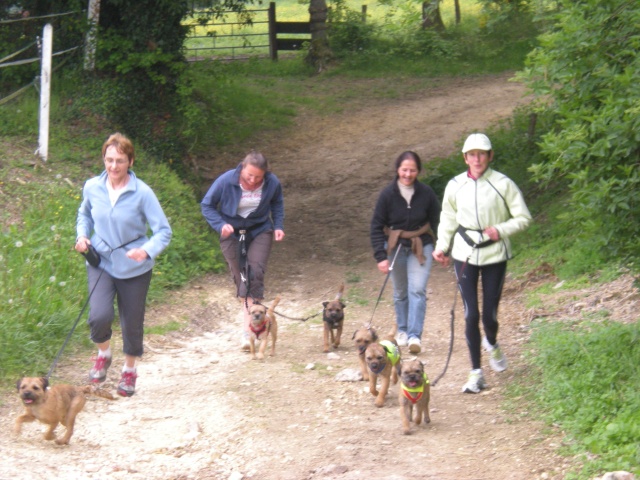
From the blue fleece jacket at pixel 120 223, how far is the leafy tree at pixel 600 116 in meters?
2.97

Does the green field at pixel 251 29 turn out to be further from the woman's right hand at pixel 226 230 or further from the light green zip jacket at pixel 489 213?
the light green zip jacket at pixel 489 213

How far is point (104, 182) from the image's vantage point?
709cm

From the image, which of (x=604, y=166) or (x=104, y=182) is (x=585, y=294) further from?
(x=104, y=182)

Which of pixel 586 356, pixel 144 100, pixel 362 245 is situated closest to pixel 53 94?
pixel 144 100

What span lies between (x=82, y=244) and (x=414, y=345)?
3354 mm

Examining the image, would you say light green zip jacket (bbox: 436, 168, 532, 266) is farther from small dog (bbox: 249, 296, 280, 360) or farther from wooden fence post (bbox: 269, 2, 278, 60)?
wooden fence post (bbox: 269, 2, 278, 60)

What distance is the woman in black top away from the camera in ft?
27.5

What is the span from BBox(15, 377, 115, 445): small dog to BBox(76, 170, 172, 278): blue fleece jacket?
1085 mm

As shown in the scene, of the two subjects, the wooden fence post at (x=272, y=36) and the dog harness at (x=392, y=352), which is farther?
the wooden fence post at (x=272, y=36)

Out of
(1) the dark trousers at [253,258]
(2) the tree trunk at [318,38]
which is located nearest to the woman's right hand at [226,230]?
(1) the dark trousers at [253,258]

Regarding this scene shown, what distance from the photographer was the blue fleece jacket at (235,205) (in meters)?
8.60

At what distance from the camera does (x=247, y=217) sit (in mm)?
8695

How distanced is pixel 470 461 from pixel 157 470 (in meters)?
2.14

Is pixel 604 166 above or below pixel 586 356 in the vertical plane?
above
